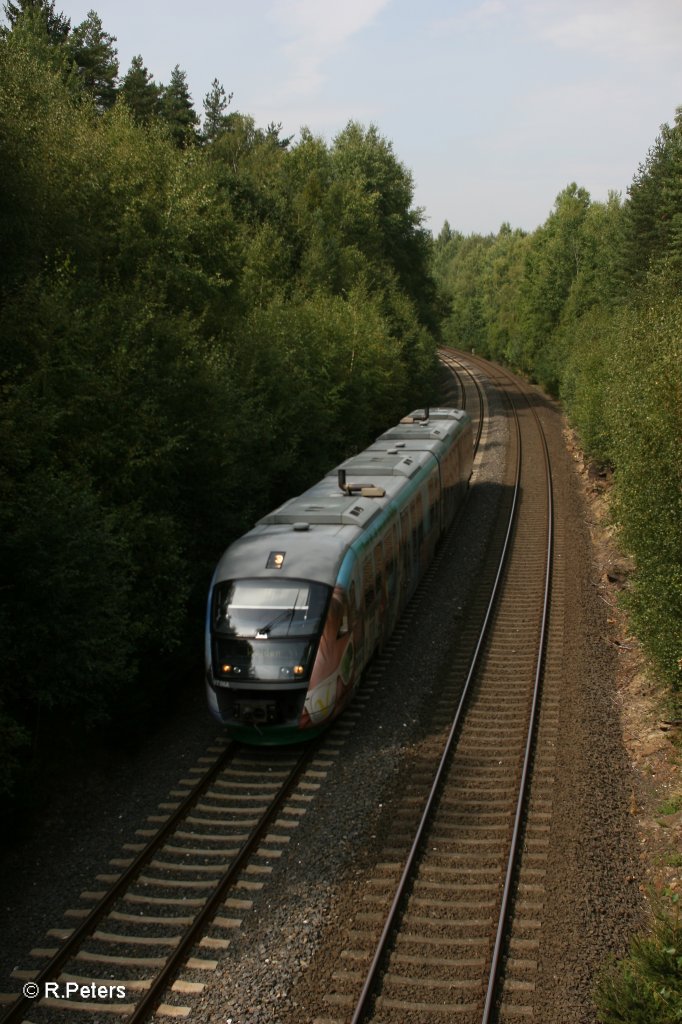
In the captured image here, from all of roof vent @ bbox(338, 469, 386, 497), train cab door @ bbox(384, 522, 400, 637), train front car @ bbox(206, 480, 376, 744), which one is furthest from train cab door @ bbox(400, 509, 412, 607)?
train front car @ bbox(206, 480, 376, 744)

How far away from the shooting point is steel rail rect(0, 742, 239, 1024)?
8.80 metres

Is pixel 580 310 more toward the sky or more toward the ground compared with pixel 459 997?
more toward the sky

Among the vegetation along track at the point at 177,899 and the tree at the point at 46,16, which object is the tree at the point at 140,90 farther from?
the vegetation along track at the point at 177,899

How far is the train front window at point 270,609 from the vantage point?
1391cm

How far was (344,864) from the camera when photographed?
37.2 feet

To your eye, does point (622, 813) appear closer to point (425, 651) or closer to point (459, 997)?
point (459, 997)

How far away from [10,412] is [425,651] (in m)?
10.3

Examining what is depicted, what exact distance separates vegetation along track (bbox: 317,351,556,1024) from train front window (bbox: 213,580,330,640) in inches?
118

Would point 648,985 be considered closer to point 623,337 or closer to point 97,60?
point 623,337

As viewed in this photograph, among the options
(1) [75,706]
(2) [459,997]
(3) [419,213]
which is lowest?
(2) [459,997]

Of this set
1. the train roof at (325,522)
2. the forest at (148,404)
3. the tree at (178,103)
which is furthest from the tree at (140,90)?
the train roof at (325,522)

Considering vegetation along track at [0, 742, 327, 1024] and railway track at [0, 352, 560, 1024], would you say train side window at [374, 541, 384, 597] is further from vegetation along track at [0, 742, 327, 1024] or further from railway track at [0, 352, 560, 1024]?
vegetation along track at [0, 742, 327, 1024]

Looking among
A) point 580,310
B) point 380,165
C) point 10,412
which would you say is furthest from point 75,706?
point 580,310

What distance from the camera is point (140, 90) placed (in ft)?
183
